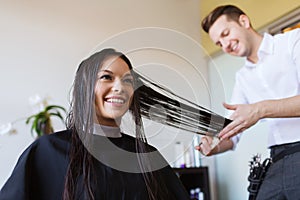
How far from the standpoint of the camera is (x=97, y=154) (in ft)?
3.09

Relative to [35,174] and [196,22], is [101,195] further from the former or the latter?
[196,22]

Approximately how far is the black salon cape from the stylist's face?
25.8 inches

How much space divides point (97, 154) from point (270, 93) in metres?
0.67

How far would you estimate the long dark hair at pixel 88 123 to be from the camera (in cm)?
88

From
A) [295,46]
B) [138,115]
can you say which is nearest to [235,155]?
[295,46]

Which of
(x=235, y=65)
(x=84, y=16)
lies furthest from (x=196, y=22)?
(x=84, y=16)

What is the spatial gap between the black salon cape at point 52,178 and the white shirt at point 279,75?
0.54 m

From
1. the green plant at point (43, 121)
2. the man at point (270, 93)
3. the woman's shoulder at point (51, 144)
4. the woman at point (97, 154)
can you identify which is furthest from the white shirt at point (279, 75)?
the green plant at point (43, 121)

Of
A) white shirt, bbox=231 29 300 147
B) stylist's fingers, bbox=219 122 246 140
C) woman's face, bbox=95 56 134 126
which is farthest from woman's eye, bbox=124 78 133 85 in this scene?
white shirt, bbox=231 29 300 147

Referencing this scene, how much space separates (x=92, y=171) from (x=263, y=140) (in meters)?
1.50

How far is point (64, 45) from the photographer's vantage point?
212 cm

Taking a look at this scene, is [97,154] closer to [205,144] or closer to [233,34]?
[205,144]

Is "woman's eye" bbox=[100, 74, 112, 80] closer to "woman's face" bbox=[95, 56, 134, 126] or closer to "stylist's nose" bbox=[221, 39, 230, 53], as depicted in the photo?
"woman's face" bbox=[95, 56, 134, 126]

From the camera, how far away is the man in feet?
3.52
